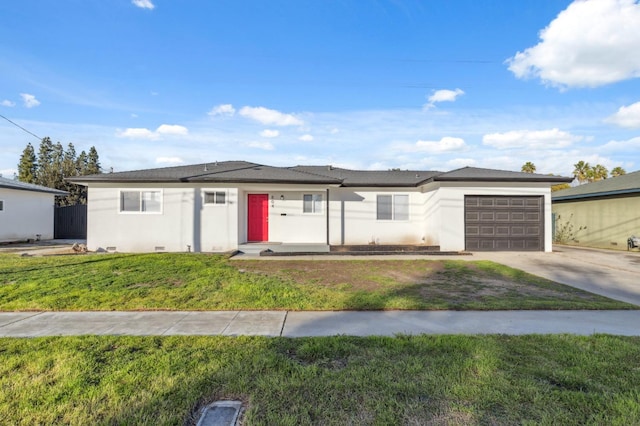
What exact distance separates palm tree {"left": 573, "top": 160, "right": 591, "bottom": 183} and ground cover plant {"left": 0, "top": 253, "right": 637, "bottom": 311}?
27.6 metres

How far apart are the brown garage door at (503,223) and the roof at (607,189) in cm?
478

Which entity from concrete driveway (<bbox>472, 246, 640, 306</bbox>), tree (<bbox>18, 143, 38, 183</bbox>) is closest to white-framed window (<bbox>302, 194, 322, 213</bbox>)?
concrete driveway (<bbox>472, 246, 640, 306</bbox>)

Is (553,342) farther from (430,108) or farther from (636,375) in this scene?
(430,108)

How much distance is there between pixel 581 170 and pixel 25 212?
139 ft

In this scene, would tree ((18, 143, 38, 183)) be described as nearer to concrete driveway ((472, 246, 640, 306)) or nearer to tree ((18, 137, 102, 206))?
tree ((18, 137, 102, 206))

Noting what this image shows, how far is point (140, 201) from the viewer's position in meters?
13.0

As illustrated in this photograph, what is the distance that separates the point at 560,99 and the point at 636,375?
17.4 meters

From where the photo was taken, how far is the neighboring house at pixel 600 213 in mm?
15031

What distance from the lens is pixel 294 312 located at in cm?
547

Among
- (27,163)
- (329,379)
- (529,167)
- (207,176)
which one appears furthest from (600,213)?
(27,163)

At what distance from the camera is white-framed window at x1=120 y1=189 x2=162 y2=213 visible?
1305cm

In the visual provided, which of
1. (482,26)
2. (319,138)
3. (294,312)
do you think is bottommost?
(294,312)

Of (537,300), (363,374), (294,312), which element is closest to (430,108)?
(537,300)

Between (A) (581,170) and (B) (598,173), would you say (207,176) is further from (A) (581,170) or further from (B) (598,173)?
(B) (598,173)
